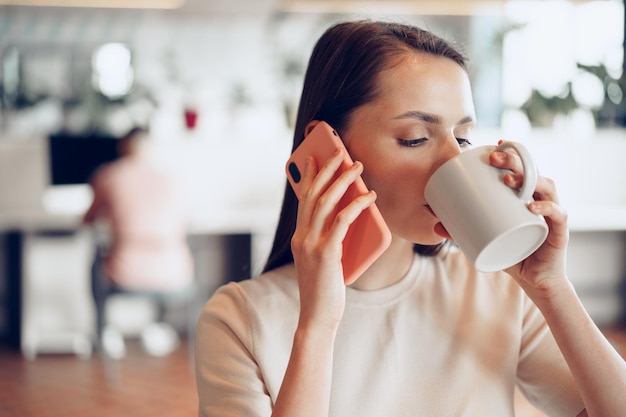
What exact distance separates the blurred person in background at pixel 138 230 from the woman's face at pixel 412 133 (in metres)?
2.85

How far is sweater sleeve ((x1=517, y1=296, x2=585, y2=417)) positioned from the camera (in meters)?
1.02

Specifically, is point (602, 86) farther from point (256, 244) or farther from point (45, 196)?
point (45, 196)

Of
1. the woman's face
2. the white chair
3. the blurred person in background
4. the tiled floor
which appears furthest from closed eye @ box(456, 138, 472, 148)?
the white chair

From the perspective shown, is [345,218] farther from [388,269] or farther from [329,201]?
[388,269]

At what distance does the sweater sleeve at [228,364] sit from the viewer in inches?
36.7

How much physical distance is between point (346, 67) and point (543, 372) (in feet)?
1.69

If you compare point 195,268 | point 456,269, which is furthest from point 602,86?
point 456,269

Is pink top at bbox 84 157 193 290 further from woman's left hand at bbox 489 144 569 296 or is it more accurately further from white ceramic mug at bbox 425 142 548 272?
white ceramic mug at bbox 425 142 548 272

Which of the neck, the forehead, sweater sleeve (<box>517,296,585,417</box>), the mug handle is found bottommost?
sweater sleeve (<box>517,296,585,417</box>)

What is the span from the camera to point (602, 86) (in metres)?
4.89

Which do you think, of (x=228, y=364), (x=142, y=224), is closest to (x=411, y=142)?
(x=228, y=364)

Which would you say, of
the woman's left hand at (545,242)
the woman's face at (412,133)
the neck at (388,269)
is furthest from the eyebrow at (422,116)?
the neck at (388,269)

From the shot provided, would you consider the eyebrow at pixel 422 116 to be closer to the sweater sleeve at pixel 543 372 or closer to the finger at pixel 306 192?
the finger at pixel 306 192

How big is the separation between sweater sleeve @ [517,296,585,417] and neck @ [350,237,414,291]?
19 cm
